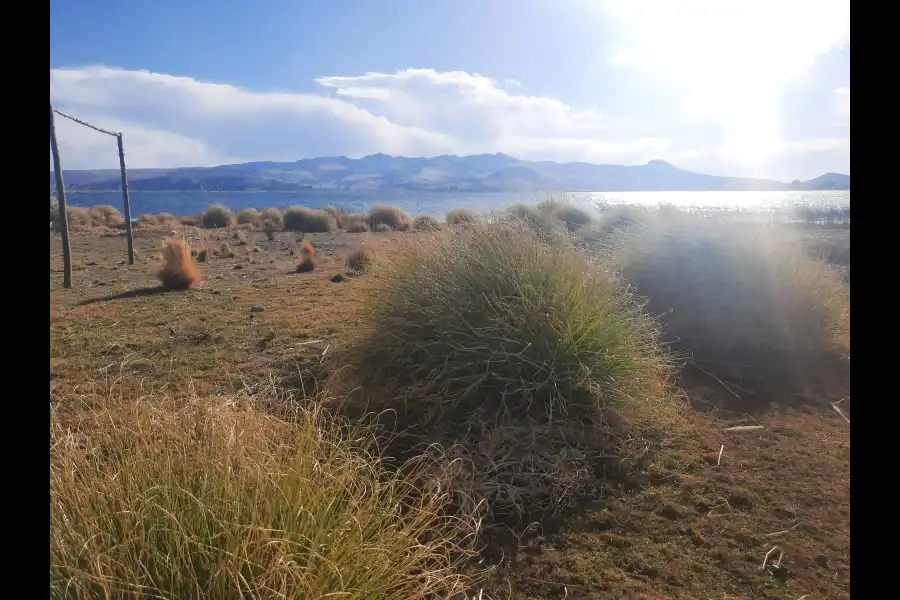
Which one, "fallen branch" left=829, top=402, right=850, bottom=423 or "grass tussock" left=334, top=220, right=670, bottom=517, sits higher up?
"grass tussock" left=334, top=220, right=670, bottom=517

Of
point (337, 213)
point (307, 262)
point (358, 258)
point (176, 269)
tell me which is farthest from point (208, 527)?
point (337, 213)

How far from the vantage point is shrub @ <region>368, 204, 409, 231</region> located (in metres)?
22.2

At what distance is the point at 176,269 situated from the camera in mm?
8570

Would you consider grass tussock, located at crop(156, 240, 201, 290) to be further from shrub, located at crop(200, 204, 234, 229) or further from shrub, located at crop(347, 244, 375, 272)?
shrub, located at crop(200, 204, 234, 229)

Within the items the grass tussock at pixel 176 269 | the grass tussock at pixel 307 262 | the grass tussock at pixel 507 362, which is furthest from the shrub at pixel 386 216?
the grass tussock at pixel 507 362

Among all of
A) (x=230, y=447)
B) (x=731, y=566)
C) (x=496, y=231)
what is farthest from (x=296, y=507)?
(x=496, y=231)

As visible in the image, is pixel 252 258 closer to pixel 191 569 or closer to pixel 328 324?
pixel 328 324

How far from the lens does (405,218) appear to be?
22688 millimetres

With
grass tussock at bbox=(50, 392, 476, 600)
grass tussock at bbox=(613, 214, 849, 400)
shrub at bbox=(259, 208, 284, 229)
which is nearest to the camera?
grass tussock at bbox=(50, 392, 476, 600)

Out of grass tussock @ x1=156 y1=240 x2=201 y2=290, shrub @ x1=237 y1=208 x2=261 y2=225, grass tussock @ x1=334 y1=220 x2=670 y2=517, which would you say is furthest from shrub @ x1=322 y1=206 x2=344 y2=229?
grass tussock @ x1=334 y1=220 x2=670 y2=517

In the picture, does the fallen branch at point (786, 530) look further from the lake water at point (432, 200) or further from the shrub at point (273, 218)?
the shrub at point (273, 218)

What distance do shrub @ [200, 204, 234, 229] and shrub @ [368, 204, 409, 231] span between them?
247 inches

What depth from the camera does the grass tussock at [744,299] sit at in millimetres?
4910

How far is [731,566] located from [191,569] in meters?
2.00
